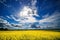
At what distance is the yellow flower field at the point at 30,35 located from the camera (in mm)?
3764

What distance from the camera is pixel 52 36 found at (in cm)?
378

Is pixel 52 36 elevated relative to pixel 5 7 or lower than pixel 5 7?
lower

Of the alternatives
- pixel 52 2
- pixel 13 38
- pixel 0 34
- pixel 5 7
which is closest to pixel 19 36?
pixel 13 38

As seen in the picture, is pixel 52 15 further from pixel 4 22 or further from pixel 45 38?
pixel 4 22

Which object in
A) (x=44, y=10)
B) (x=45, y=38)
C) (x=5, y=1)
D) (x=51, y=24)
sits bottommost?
(x=45, y=38)

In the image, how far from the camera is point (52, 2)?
3855mm

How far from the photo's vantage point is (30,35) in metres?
3.78

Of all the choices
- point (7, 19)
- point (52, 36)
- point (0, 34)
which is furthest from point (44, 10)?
point (0, 34)

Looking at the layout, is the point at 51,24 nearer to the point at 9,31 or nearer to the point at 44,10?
the point at 44,10

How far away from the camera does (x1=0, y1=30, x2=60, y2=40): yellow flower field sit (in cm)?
376

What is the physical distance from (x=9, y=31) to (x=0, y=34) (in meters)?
0.23

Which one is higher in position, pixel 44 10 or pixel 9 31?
pixel 44 10

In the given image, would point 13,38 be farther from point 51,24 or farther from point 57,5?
point 57,5

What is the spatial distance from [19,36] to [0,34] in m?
0.47
